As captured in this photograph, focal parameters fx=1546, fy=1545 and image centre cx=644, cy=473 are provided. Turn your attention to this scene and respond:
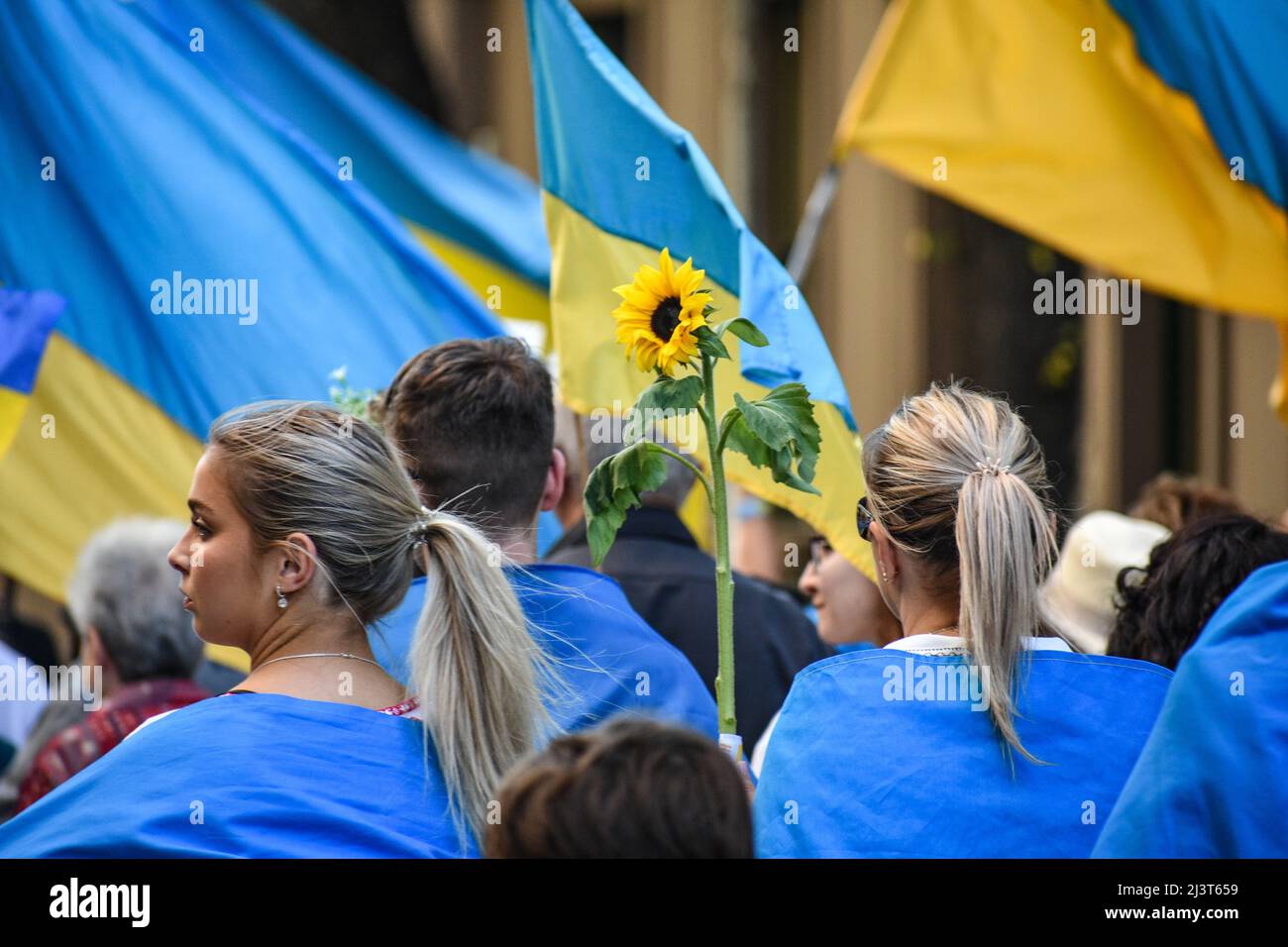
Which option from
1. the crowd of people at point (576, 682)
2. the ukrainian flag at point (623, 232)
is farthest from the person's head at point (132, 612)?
the ukrainian flag at point (623, 232)

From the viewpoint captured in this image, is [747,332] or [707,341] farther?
[747,332]

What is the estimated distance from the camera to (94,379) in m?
4.41

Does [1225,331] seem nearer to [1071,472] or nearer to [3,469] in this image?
[1071,472]

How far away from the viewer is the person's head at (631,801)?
1564mm

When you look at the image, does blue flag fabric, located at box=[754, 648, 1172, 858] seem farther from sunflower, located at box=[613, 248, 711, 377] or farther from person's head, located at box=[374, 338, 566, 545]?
person's head, located at box=[374, 338, 566, 545]

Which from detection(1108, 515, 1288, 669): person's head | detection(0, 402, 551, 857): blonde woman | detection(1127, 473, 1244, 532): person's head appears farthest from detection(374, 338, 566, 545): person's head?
detection(1127, 473, 1244, 532): person's head

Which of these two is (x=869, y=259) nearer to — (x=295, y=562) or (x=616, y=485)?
(x=616, y=485)

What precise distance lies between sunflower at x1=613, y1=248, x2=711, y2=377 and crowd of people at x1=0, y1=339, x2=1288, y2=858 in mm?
389

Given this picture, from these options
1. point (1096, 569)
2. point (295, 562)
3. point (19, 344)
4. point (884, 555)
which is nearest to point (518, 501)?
point (295, 562)

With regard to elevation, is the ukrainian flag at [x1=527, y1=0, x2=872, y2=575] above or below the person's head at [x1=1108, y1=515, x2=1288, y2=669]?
above

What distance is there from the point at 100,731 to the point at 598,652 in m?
1.37

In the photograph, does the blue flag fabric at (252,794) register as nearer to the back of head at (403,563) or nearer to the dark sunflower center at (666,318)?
the back of head at (403,563)

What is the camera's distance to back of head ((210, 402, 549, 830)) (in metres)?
2.36

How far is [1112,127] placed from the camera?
4.75m
